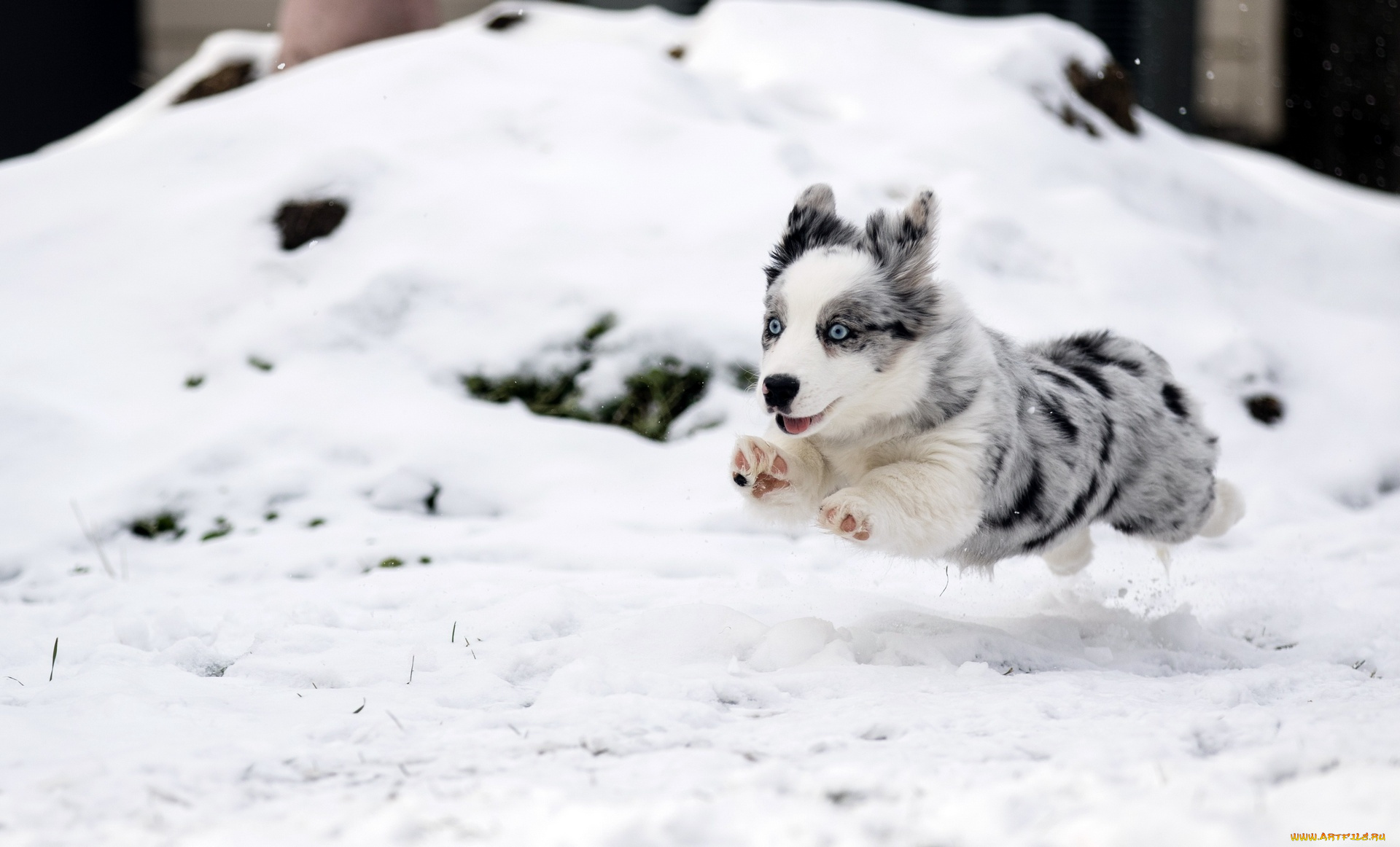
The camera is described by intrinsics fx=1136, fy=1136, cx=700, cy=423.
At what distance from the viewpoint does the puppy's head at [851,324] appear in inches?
117

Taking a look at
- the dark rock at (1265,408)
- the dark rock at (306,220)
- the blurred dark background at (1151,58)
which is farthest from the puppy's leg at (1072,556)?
the blurred dark background at (1151,58)

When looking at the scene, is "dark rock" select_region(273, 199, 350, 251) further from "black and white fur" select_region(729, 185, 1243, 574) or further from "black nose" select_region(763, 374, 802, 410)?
"black nose" select_region(763, 374, 802, 410)

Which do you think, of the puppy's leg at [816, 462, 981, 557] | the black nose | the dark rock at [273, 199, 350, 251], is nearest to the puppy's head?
the black nose

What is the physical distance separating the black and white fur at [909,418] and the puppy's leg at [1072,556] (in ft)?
1.53

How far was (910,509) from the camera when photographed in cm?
298

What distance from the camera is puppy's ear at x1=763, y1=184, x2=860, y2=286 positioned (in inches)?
131

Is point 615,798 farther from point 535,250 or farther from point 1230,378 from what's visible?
point 1230,378

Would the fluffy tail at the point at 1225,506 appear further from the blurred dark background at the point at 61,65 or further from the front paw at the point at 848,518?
the blurred dark background at the point at 61,65

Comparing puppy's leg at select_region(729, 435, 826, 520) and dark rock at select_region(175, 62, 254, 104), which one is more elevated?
puppy's leg at select_region(729, 435, 826, 520)

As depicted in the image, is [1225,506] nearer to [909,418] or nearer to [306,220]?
[909,418]

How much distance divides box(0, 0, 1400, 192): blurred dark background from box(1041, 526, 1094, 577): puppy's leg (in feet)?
37.0

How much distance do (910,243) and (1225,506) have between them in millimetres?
1773

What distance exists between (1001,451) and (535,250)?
3.59 meters

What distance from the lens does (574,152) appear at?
682cm
